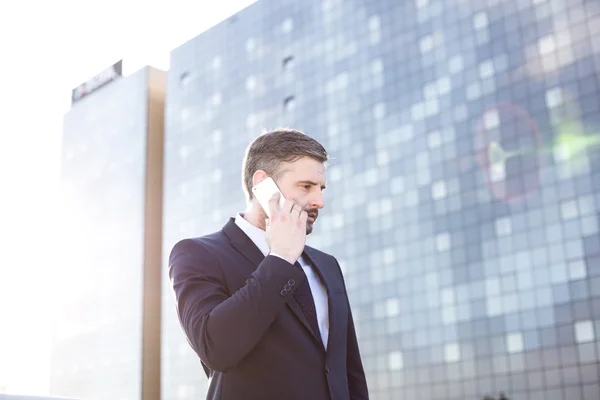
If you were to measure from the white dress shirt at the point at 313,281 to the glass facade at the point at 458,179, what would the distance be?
54.6 meters

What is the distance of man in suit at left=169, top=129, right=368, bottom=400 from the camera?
12.1ft

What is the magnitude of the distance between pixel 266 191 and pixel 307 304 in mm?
596

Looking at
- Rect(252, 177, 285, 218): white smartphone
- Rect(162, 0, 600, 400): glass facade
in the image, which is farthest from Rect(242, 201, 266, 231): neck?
Rect(162, 0, 600, 400): glass facade

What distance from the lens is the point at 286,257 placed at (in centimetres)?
388

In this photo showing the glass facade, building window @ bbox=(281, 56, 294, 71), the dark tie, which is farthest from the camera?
building window @ bbox=(281, 56, 294, 71)

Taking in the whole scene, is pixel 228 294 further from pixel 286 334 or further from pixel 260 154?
pixel 260 154

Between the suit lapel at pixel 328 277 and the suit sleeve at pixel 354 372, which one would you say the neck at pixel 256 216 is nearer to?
the suit lapel at pixel 328 277

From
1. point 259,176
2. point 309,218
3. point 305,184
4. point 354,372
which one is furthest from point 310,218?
point 354,372

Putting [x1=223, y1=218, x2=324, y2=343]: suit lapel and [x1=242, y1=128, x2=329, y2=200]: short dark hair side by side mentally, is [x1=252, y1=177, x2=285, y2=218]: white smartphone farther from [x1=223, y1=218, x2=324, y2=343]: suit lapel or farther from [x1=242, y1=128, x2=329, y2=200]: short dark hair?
[x1=223, y1=218, x2=324, y2=343]: suit lapel

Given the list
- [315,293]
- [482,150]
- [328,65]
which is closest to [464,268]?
[482,150]

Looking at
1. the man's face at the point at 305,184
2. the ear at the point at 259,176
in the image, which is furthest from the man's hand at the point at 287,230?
the ear at the point at 259,176

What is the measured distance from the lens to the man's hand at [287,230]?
12.8 feet

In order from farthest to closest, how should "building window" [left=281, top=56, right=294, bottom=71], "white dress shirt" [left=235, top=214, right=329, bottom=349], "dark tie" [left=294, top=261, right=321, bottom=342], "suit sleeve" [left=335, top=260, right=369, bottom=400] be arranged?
"building window" [left=281, top=56, right=294, bottom=71], "suit sleeve" [left=335, top=260, right=369, bottom=400], "white dress shirt" [left=235, top=214, right=329, bottom=349], "dark tie" [left=294, top=261, right=321, bottom=342]

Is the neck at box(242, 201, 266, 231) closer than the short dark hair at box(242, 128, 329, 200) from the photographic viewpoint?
No
